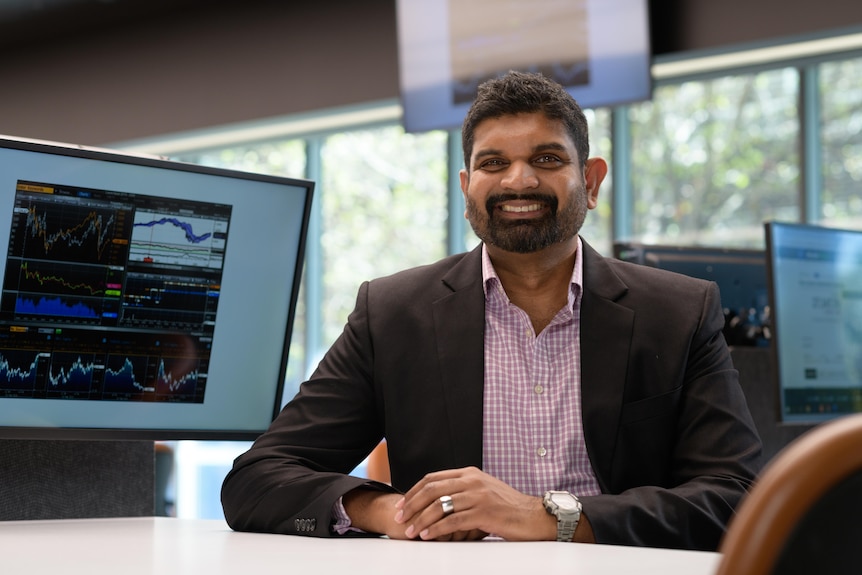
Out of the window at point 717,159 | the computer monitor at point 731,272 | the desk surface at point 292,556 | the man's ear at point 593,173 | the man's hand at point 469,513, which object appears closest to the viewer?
the desk surface at point 292,556

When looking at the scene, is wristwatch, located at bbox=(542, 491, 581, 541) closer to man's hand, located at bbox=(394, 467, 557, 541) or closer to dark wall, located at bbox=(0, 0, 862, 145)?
man's hand, located at bbox=(394, 467, 557, 541)

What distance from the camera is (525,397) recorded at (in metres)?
1.71

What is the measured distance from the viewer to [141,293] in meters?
1.65

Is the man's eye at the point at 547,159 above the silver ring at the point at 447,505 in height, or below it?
above

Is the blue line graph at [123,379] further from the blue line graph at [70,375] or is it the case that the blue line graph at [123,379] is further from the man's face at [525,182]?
the man's face at [525,182]

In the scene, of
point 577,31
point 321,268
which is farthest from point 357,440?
point 321,268

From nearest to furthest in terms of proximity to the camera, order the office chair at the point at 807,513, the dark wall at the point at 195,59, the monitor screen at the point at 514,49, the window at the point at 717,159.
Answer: the office chair at the point at 807,513 → the monitor screen at the point at 514,49 → the window at the point at 717,159 → the dark wall at the point at 195,59

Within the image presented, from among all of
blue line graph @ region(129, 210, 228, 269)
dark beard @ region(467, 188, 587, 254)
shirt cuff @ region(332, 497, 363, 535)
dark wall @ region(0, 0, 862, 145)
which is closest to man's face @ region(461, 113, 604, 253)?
dark beard @ region(467, 188, 587, 254)

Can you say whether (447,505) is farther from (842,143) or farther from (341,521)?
(842,143)

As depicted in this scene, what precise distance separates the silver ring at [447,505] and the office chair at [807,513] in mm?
878

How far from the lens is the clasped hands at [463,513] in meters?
1.38

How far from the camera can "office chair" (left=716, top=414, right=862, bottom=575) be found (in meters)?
0.49

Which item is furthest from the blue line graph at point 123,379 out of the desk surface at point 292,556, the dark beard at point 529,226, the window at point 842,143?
the window at point 842,143

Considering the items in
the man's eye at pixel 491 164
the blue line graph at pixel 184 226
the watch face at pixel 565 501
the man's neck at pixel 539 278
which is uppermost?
the man's eye at pixel 491 164
